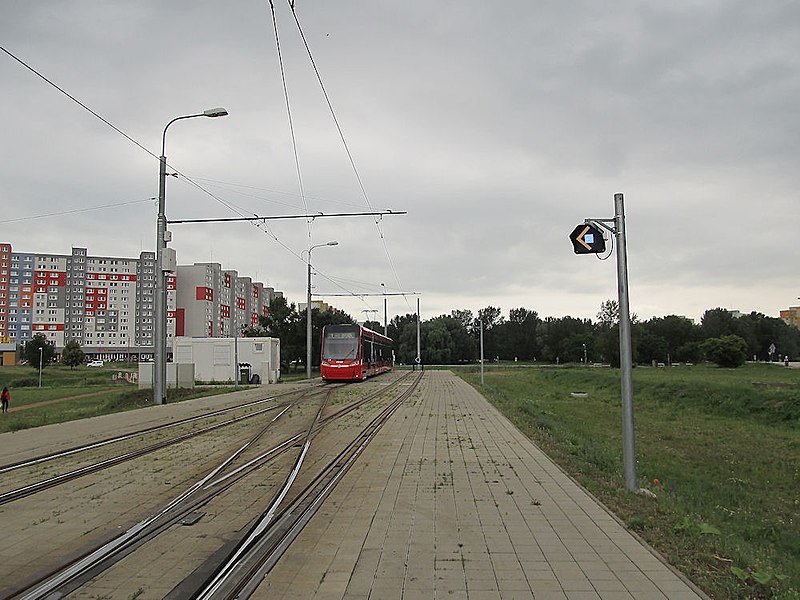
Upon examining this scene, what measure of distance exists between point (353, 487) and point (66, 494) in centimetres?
351

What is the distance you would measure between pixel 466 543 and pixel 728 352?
261 ft

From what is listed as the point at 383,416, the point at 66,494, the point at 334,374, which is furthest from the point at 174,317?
the point at 66,494

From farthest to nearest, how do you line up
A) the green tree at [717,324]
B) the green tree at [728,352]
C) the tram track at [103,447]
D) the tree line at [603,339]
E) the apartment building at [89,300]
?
1. the green tree at [717,324]
2. the apartment building at [89,300]
3. the tree line at [603,339]
4. the green tree at [728,352]
5. the tram track at [103,447]

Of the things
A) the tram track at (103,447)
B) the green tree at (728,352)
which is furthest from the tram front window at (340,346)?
the green tree at (728,352)

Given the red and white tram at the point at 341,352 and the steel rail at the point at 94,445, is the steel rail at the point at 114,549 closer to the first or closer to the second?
the steel rail at the point at 94,445

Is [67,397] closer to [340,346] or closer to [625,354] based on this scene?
[340,346]

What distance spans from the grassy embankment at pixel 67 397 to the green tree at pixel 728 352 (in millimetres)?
60166

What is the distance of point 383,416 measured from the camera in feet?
64.6

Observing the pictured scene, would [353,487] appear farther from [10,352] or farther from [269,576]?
[10,352]

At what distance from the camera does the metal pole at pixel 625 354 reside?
8.77 m

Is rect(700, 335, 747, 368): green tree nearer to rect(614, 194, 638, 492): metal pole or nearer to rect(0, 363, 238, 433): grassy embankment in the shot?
rect(0, 363, 238, 433): grassy embankment

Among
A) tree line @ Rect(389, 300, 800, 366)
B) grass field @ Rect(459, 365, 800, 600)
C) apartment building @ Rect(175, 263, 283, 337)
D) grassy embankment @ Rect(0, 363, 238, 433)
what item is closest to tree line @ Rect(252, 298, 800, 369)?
tree line @ Rect(389, 300, 800, 366)

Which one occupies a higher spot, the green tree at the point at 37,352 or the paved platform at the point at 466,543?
the green tree at the point at 37,352

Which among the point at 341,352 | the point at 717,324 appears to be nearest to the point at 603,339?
the point at 717,324
